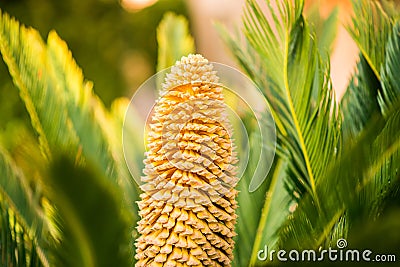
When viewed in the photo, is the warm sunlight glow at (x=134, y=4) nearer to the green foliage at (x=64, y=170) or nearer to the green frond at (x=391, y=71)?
the green foliage at (x=64, y=170)

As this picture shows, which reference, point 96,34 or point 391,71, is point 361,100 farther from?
point 96,34

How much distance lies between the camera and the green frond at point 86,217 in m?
0.61

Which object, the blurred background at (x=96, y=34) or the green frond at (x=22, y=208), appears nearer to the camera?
the green frond at (x=22, y=208)

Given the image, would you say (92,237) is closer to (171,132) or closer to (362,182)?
A: (171,132)

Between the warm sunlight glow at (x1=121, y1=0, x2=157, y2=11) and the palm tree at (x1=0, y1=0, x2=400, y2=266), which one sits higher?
the warm sunlight glow at (x1=121, y1=0, x2=157, y2=11)

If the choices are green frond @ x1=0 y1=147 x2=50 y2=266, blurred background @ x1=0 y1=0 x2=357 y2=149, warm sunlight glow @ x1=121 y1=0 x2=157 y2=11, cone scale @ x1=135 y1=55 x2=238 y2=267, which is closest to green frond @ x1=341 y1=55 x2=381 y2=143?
cone scale @ x1=135 y1=55 x2=238 y2=267

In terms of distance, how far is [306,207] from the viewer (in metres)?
0.80

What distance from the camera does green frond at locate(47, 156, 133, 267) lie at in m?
0.61

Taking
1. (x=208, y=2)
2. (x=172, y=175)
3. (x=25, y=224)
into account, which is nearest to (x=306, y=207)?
(x=172, y=175)

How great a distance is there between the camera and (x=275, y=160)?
110cm

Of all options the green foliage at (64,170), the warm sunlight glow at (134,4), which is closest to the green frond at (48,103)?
the green foliage at (64,170)

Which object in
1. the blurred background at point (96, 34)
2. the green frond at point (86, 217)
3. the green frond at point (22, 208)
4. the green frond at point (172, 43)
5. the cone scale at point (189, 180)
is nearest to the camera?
the green frond at point (86, 217)

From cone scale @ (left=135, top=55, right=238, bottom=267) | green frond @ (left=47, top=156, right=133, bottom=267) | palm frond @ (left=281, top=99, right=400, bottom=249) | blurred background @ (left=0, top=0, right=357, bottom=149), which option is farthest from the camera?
blurred background @ (left=0, top=0, right=357, bottom=149)

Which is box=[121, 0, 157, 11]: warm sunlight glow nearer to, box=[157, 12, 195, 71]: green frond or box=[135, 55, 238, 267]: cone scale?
box=[157, 12, 195, 71]: green frond
